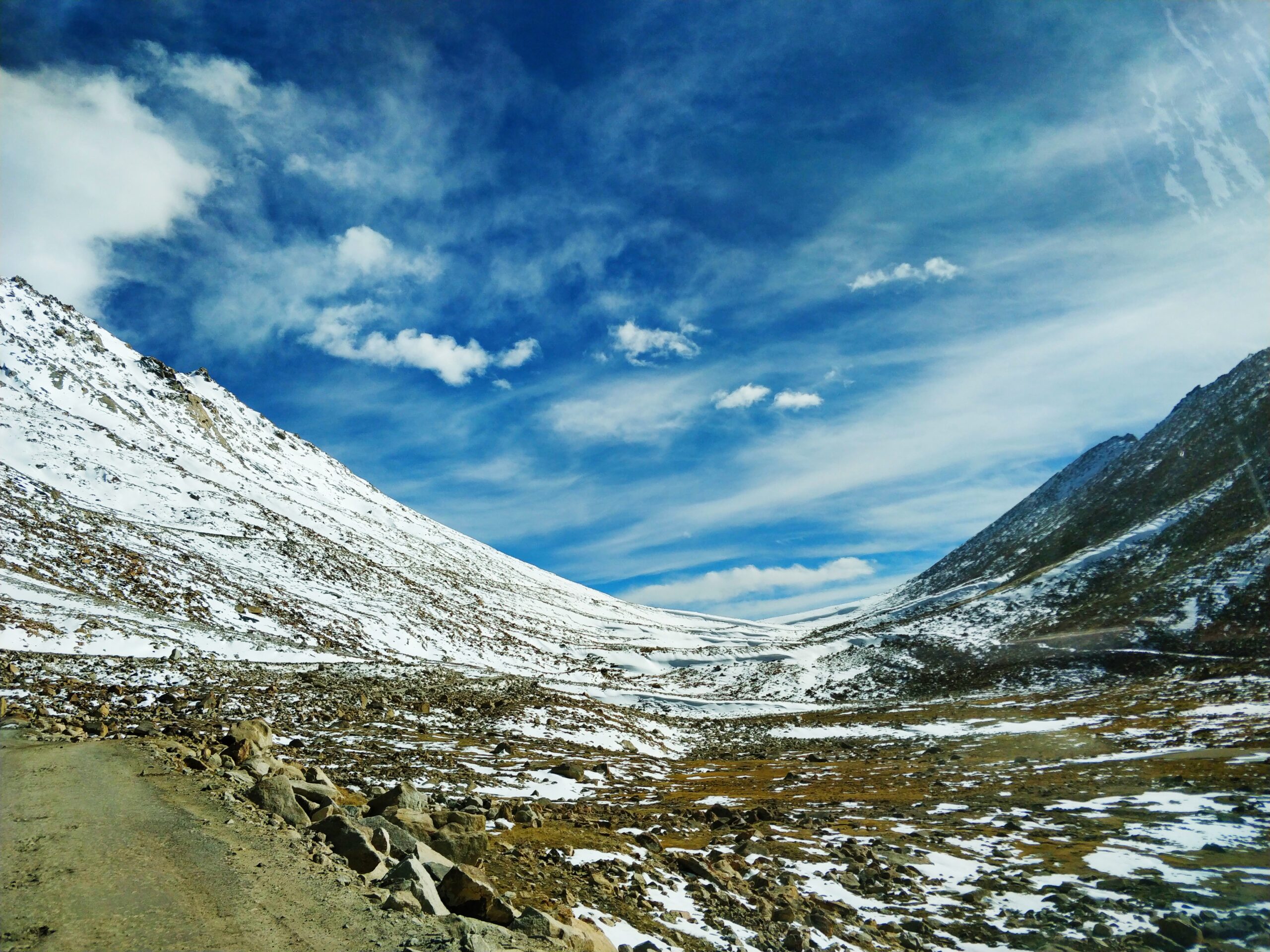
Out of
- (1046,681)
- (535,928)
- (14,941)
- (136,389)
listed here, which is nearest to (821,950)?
(535,928)

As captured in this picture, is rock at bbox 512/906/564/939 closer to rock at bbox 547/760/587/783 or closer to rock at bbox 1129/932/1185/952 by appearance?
rock at bbox 1129/932/1185/952

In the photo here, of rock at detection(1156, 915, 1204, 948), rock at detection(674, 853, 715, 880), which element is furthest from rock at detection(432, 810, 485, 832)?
rock at detection(1156, 915, 1204, 948)

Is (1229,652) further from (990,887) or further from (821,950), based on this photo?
(821,950)

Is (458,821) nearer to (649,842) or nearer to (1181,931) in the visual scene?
(649,842)

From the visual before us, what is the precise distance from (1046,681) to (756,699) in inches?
968

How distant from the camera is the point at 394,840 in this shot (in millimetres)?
9109

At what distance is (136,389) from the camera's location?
121812mm

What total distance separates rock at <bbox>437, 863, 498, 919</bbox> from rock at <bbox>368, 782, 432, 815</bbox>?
10.8ft

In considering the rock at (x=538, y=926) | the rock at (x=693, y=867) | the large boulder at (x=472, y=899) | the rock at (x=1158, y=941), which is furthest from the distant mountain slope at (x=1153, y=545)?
the large boulder at (x=472, y=899)

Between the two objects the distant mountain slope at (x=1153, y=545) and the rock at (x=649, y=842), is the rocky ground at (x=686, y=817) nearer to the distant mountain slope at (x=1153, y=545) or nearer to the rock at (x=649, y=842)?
the rock at (x=649, y=842)

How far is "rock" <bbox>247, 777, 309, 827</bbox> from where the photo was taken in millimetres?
9375

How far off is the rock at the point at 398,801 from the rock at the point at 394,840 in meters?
1.45

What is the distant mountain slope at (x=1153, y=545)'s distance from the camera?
5731 centimetres

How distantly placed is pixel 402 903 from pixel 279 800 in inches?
150
